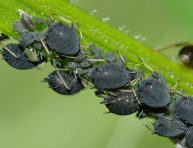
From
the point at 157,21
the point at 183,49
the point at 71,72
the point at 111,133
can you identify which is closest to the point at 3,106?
the point at 111,133

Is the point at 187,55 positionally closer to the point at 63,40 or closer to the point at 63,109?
the point at 63,40

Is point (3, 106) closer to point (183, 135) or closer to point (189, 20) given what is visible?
point (189, 20)

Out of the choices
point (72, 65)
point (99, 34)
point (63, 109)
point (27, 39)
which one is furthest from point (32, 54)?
point (63, 109)

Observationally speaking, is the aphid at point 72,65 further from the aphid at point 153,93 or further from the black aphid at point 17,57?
the aphid at point 153,93

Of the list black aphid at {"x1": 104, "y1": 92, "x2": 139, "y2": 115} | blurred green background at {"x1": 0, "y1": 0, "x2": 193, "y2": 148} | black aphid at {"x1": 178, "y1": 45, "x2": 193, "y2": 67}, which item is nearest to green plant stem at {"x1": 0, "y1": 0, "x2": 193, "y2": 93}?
black aphid at {"x1": 104, "y1": 92, "x2": 139, "y2": 115}

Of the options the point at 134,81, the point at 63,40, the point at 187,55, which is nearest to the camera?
the point at 63,40

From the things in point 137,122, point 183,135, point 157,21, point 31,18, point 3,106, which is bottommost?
point 3,106
